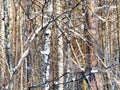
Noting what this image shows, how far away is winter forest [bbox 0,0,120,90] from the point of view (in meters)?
3.10

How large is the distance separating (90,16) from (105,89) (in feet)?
6.30

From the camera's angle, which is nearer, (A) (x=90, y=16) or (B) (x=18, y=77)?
(A) (x=90, y=16)

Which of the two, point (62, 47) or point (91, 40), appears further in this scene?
point (62, 47)

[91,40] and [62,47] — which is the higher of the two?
[91,40]

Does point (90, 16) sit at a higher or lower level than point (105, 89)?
higher

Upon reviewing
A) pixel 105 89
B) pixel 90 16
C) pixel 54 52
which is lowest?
pixel 105 89

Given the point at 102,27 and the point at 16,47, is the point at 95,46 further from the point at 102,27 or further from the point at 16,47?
the point at 16,47

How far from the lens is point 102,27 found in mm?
8078

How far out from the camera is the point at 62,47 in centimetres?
488

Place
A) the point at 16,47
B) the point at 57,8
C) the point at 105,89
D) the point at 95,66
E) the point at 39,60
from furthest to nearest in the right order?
the point at 16,47 < the point at 39,60 < the point at 105,89 < the point at 95,66 < the point at 57,8

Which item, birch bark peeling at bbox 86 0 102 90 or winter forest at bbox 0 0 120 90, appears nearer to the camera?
winter forest at bbox 0 0 120 90

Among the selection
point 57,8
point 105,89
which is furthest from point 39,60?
point 57,8

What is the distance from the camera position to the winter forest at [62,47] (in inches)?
122

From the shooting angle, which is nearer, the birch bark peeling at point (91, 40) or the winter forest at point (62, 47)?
the winter forest at point (62, 47)
